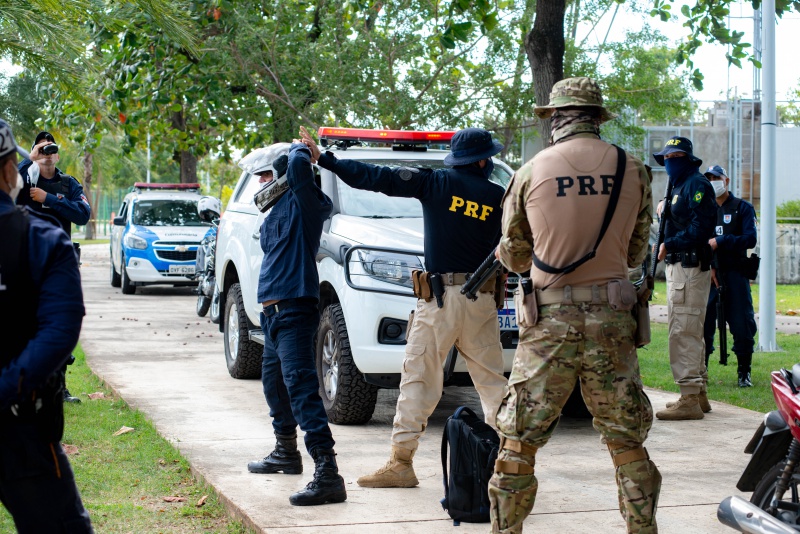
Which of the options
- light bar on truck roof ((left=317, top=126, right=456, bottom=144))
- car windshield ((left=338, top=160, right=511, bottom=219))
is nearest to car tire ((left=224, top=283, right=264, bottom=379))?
car windshield ((left=338, top=160, right=511, bottom=219))

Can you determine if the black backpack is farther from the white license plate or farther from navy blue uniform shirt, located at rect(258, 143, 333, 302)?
the white license plate

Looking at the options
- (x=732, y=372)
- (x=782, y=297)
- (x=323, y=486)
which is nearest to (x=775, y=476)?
(x=323, y=486)

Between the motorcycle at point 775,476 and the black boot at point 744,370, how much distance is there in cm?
488

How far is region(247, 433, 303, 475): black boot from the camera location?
5984 millimetres

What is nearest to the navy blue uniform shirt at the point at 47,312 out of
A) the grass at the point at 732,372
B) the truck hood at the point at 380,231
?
the truck hood at the point at 380,231

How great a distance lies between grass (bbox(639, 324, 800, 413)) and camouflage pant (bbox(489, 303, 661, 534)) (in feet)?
14.0

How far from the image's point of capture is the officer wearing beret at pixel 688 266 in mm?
7703

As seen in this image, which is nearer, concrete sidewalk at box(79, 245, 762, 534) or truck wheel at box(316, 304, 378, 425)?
concrete sidewalk at box(79, 245, 762, 534)

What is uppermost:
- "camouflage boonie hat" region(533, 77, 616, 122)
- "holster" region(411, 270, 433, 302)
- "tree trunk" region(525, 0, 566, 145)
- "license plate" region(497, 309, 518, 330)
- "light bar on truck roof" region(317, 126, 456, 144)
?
"tree trunk" region(525, 0, 566, 145)

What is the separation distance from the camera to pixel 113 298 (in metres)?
19.2

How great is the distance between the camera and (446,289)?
222 inches

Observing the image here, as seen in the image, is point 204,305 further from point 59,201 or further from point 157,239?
point 59,201

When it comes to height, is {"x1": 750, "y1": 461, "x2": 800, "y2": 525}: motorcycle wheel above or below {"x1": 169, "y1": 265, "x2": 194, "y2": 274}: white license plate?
below

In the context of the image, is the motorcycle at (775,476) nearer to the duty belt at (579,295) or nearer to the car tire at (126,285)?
the duty belt at (579,295)
